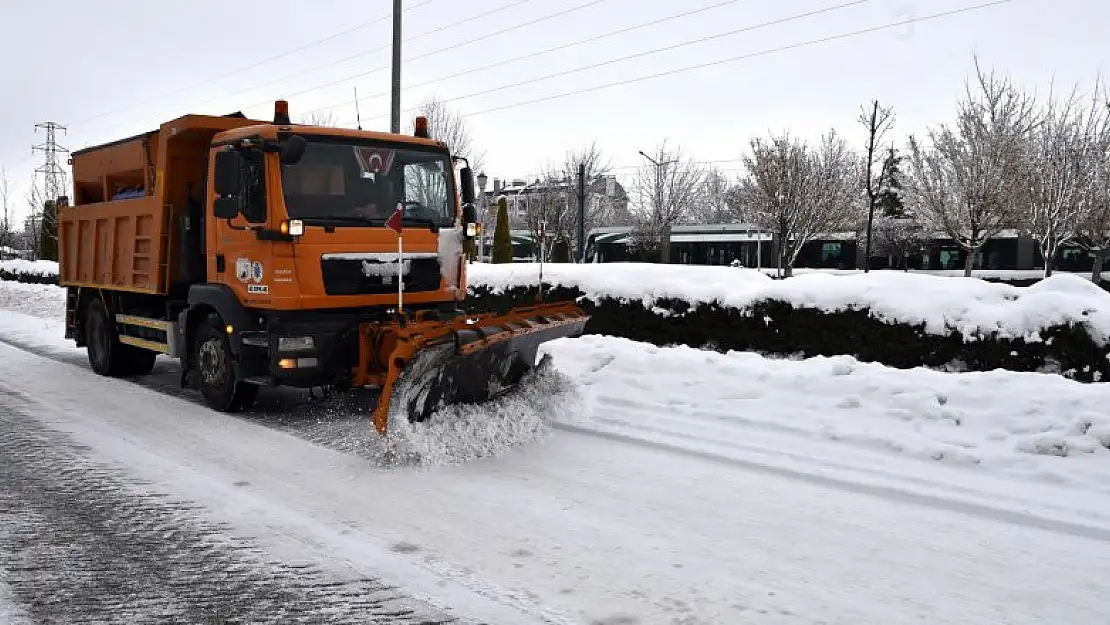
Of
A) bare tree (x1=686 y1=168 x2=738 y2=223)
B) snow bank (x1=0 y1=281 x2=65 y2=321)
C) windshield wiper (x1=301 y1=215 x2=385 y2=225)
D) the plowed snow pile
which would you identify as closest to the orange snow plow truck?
windshield wiper (x1=301 y1=215 x2=385 y2=225)

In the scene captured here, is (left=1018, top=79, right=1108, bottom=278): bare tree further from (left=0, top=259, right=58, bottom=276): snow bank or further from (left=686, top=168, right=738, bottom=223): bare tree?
(left=686, top=168, right=738, bottom=223): bare tree

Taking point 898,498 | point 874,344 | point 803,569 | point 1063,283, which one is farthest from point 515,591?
point 1063,283

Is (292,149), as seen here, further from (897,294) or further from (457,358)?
(897,294)

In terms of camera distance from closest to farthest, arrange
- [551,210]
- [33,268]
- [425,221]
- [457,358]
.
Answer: [457,358]
[425,221]
[33,268]
[551,210]

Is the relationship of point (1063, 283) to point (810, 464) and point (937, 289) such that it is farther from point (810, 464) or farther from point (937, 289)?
point (810, 464)

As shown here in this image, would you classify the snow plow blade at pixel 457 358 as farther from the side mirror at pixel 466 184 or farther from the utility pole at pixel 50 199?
the utility pole at pixel 50 199

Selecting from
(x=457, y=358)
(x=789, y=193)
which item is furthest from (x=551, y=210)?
(x=457, y=358)

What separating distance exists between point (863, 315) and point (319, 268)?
5893mm

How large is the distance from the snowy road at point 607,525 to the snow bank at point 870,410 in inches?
8.0

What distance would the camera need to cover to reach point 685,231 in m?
62.6

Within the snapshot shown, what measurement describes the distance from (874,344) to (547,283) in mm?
5387

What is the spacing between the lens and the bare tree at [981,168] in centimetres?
2927

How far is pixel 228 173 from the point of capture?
713 centimetres

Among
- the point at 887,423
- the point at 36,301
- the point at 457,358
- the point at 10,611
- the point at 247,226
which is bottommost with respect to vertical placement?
the point at 10,611
